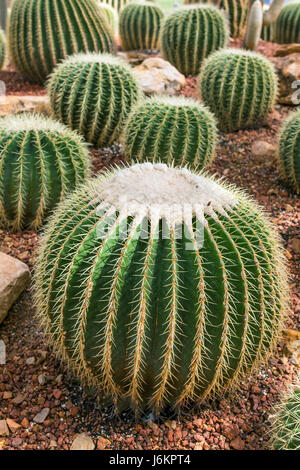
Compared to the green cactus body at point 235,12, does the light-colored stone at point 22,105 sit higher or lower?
lower

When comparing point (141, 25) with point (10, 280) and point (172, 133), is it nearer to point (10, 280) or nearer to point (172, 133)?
point (172, 133)

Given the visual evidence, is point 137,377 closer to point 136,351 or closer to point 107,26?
point 136,351

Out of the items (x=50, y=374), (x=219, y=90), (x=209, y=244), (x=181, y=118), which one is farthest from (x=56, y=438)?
(x=219, y=90)

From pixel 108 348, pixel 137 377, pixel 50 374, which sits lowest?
pixel 50 374

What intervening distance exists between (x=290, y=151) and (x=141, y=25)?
19.0 ft

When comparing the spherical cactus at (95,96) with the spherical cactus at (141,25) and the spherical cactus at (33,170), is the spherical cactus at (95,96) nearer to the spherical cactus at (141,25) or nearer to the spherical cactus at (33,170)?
the spherical cactus at (33,170)

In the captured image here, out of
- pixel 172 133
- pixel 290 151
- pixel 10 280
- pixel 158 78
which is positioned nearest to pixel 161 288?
pixel 10 280

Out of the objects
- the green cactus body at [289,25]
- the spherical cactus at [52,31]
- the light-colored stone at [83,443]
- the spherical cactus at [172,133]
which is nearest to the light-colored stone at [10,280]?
the light-colored stone at [83,443]

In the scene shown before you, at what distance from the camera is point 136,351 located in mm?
2100

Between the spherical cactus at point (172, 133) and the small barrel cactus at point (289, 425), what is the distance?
93.8 inches

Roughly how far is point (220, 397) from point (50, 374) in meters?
0.89

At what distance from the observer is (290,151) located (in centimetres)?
434

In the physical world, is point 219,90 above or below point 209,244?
below

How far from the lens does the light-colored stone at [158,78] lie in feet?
19.6
